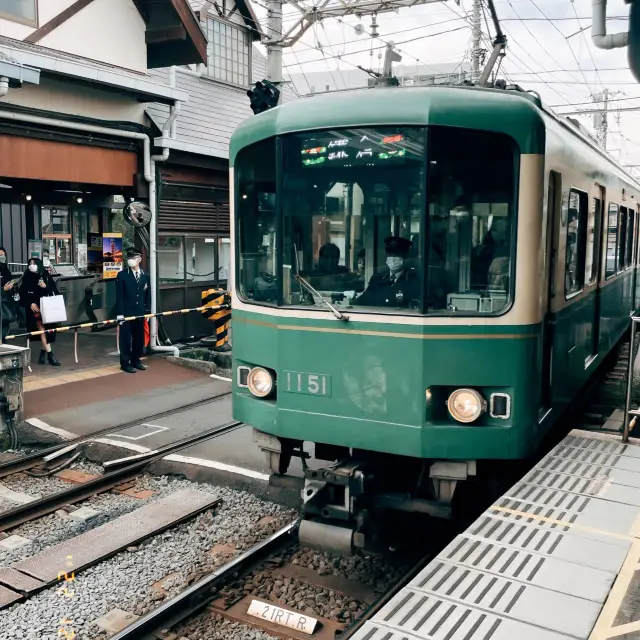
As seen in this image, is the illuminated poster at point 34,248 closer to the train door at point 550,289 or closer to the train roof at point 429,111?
the train roof at point 429,111

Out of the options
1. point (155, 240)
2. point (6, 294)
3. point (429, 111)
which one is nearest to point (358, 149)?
point (429, 111)

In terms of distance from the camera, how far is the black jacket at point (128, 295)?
10992 mm

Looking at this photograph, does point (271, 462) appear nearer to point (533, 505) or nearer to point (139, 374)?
point (533, 505)

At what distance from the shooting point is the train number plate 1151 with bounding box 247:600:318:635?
4.38 meters

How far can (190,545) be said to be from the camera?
550 centimetres

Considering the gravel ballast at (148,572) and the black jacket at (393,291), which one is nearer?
the gravel ballast at (148,572)

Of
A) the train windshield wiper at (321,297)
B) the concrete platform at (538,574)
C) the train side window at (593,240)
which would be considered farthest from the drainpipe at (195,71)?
the concrete platform at (538,574)

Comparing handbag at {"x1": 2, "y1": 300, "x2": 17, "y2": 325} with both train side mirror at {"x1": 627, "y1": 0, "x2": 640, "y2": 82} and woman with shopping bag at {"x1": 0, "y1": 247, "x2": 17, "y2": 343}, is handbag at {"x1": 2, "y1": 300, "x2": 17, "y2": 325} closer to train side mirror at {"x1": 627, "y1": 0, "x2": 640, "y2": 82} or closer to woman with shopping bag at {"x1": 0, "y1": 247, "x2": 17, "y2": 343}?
woman with shopping bag at {"x1": 0, "y1": 247, "x2": 17, "y2": 343}

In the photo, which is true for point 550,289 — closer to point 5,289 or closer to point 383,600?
point 383,600

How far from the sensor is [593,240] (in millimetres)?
6902

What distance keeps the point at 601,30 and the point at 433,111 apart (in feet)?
8.01

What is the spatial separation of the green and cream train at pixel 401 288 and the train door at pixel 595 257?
5.57ft

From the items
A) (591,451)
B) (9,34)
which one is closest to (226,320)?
(9,34)

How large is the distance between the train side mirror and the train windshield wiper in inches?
90.1
